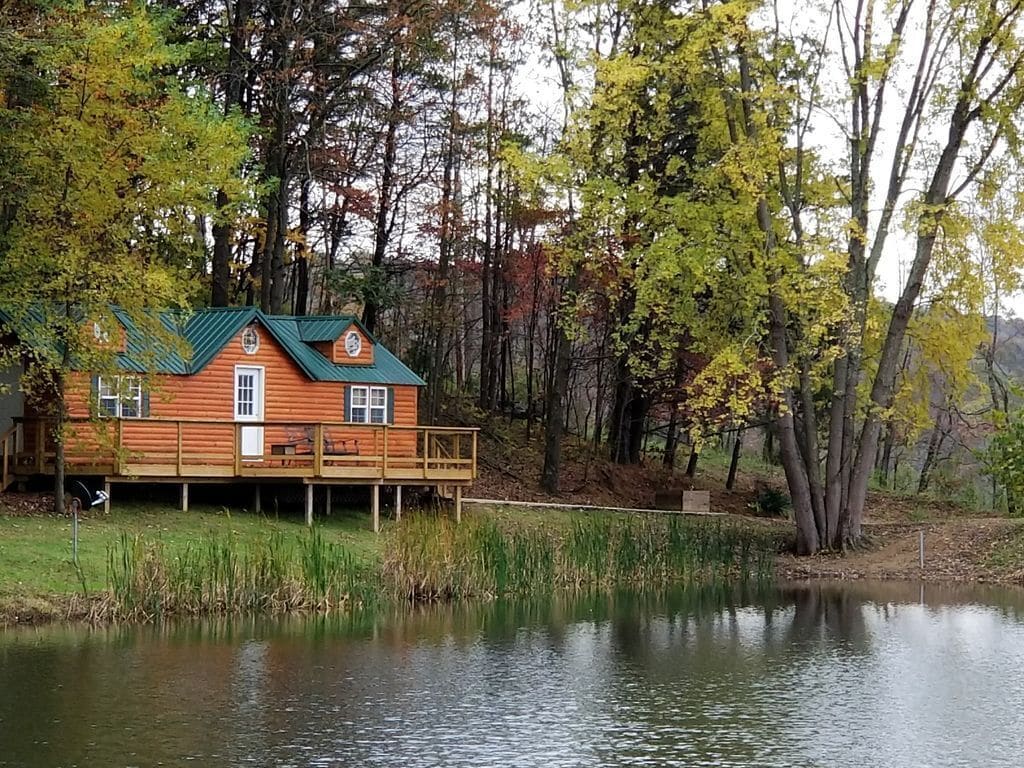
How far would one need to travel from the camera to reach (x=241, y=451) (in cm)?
2366

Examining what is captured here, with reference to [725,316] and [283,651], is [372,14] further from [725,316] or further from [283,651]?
[283,651]

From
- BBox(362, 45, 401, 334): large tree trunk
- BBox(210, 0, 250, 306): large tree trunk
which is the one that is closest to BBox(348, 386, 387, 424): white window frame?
BBox(210, 0, 250, 306): large tree trunk

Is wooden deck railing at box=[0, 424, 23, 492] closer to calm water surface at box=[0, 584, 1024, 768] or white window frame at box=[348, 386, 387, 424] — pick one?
white window frame at box=[348, 386, 387, 424]

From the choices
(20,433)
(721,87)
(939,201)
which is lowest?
(20,433)

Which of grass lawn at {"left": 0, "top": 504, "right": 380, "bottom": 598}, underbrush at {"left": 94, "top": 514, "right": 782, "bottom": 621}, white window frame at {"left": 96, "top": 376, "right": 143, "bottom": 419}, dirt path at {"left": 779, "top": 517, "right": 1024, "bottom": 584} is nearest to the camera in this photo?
underbrush at {"left": 94, "top": 514, "right": 782, "bottom": 621}

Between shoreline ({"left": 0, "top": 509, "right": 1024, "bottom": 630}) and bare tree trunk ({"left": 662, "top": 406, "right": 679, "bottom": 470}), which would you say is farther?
→ bare tree trunk ({"left": 662, "top": 406, "right": 679, "bottom": 470})

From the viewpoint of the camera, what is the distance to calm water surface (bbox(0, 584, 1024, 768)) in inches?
402

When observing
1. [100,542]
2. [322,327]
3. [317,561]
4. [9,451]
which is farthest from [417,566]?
[322,327]

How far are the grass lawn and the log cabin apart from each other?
0.57 metres

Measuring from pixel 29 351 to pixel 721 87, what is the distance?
13227 mm

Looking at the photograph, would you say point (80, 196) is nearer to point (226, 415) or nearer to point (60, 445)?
point (60, 445)

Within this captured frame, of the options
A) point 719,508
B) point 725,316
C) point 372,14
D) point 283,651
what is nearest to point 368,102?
point 372,14

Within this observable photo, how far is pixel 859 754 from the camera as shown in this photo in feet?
33.4

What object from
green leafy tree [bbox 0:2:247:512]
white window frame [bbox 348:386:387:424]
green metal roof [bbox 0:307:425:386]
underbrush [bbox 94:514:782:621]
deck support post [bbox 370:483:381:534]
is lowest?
underbrush [bbox 94:514:782:621]
